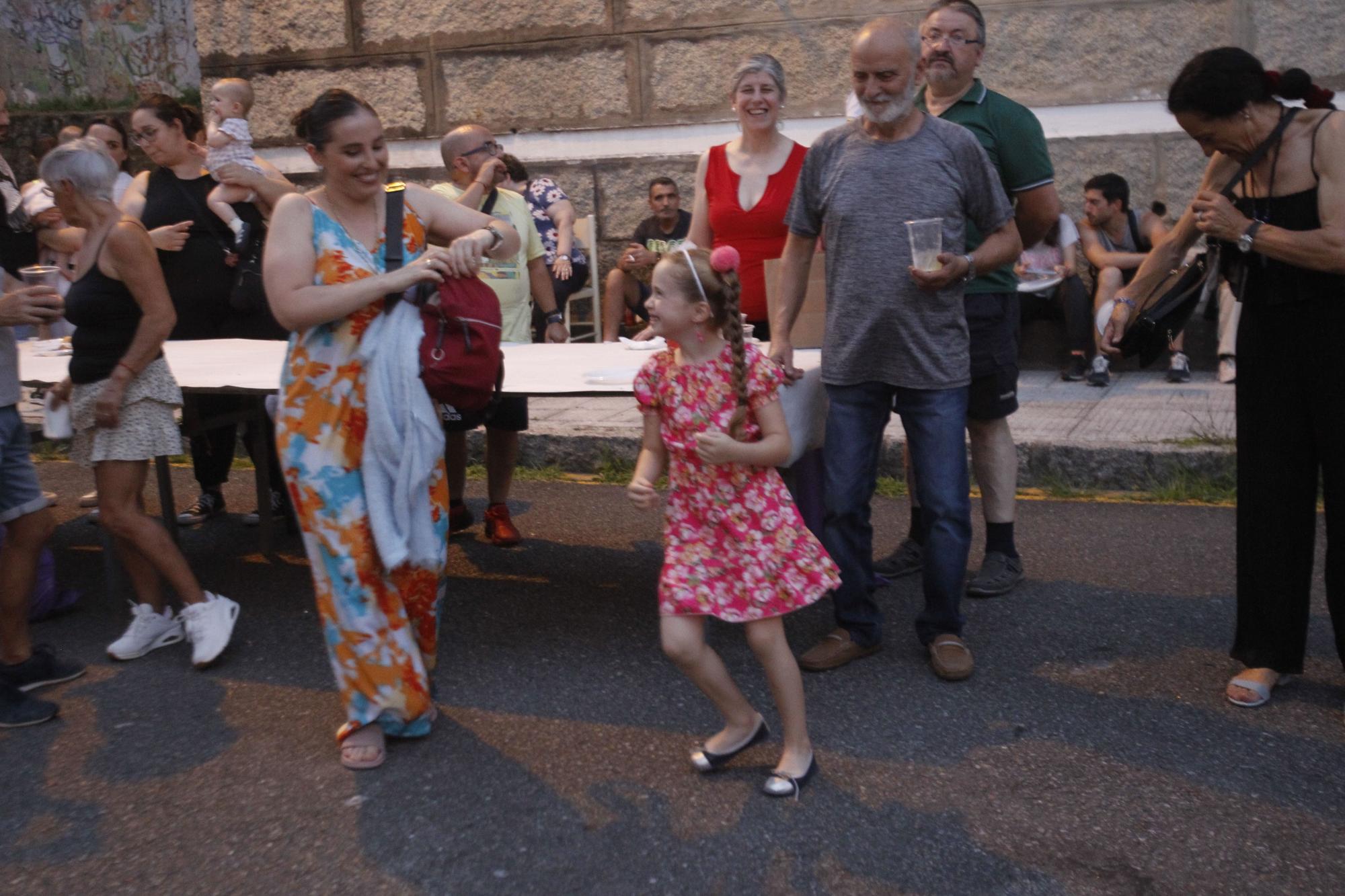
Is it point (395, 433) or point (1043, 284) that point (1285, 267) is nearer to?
point (395, 433)

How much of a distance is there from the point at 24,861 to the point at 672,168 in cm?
697

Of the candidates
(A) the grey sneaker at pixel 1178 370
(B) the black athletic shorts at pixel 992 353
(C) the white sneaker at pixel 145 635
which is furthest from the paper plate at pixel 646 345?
(A) the grey sneaker at pixel 1178 370

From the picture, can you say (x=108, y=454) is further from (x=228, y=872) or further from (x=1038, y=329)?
(x=1038, y=329)

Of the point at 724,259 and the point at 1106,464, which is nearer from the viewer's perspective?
the point at 724,259

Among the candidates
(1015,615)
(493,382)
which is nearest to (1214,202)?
(1015,615)

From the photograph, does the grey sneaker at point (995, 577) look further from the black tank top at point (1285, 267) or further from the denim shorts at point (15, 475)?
the denim shorts at point (15, 475)

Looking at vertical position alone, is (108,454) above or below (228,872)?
above

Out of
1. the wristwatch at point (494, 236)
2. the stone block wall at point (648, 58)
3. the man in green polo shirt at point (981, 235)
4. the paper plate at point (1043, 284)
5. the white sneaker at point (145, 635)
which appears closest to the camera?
the wristwatch at point (494, 236)

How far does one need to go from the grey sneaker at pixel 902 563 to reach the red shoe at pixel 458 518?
190cm

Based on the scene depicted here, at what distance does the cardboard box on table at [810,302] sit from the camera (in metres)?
4.74

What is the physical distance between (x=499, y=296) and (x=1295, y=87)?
3.71 m

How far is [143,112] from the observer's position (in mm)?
5855

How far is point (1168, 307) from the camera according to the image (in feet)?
13.4

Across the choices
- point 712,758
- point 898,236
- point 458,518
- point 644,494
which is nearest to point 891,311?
point 898,236
